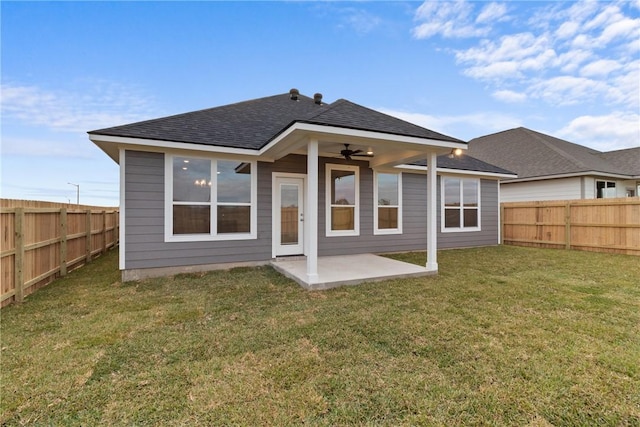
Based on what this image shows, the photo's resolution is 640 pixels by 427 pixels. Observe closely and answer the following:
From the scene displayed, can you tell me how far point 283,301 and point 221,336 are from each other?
4.08ft

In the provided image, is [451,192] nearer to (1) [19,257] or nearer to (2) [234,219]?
(2) [234,219]

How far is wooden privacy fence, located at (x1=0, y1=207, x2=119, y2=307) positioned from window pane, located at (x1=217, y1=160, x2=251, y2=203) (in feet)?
10.1

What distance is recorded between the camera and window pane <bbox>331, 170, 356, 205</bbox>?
7.44 meters

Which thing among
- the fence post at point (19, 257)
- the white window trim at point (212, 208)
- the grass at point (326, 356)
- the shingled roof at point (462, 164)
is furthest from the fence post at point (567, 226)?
the fence post at point (19, 257)

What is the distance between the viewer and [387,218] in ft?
26.7

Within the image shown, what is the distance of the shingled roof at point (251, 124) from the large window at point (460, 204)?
405cm

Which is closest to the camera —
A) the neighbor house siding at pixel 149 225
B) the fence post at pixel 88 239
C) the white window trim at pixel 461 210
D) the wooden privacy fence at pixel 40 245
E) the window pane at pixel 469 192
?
the wooden privacy fence at pixel 40 245

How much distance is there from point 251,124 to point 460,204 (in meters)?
7.14

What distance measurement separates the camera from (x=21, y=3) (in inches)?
231

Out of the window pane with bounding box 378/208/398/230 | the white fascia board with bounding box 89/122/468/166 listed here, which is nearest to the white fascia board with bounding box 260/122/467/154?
the white fascia board with bounding box 89/122/468/166

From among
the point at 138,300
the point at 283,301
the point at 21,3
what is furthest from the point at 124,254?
the point at 21,3

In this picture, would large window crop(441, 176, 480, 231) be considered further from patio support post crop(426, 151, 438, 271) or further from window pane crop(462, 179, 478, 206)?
patio support post crop(426, 151, 438, 271)

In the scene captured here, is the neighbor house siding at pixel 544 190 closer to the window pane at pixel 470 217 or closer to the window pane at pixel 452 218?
the window pane at pixel 470 217

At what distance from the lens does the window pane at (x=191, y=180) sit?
5805 mm
